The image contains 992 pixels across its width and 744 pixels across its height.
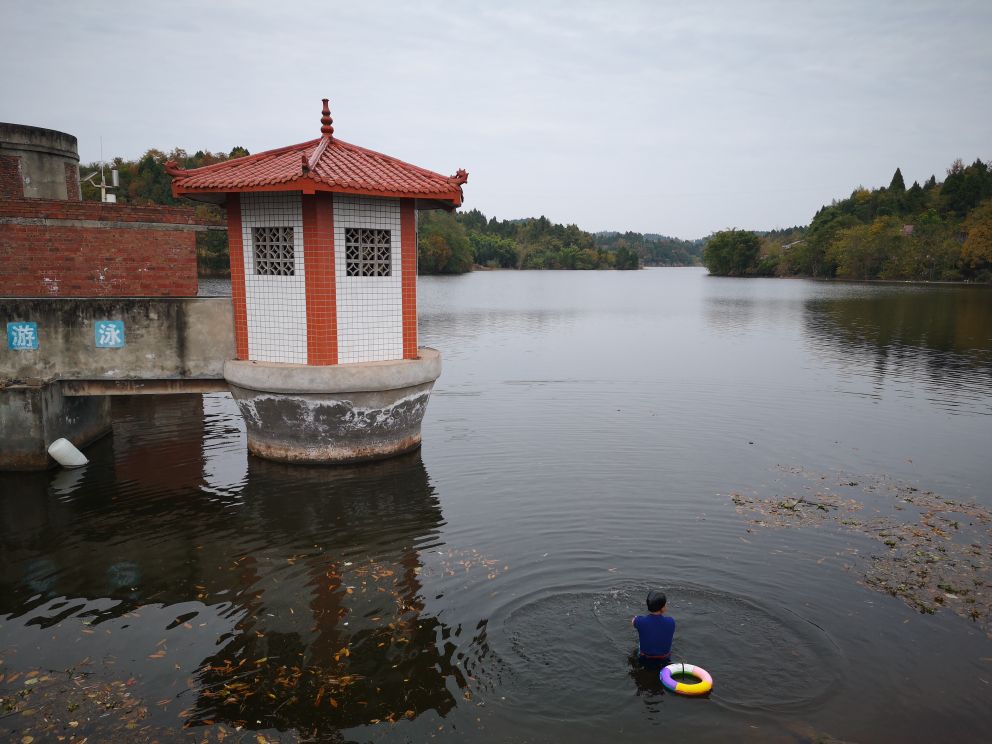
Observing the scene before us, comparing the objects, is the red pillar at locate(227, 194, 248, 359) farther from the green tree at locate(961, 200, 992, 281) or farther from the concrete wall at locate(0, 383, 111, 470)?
the green tree at locate(961, 200, 992, 281)

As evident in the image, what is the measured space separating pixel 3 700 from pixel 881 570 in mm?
10425

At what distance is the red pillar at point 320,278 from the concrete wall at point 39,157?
1073 cm

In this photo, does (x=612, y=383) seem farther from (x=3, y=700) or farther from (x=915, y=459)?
(x=3, y=700)

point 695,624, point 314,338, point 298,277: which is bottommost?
point 695,624

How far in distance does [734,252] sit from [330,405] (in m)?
137

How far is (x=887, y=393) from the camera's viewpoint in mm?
20766

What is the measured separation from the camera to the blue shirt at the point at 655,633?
6902 mm

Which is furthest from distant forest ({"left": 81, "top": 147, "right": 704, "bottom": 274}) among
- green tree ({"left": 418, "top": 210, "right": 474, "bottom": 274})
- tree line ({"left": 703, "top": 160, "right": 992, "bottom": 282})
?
tree line ({"left": 703, "top": 160, "right": 992, "bottom": 282})

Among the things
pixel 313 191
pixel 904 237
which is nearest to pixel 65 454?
pixel 313 191

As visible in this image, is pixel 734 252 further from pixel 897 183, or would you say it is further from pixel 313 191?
pixel 313 191

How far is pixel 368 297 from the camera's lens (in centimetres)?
1315

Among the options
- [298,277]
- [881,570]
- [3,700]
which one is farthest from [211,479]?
[881,570]

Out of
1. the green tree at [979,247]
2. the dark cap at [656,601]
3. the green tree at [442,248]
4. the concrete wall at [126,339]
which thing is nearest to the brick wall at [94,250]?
the concrete wall at [126,339]

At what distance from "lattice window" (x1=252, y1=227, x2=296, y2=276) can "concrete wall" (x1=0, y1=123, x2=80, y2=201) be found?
938 cm
